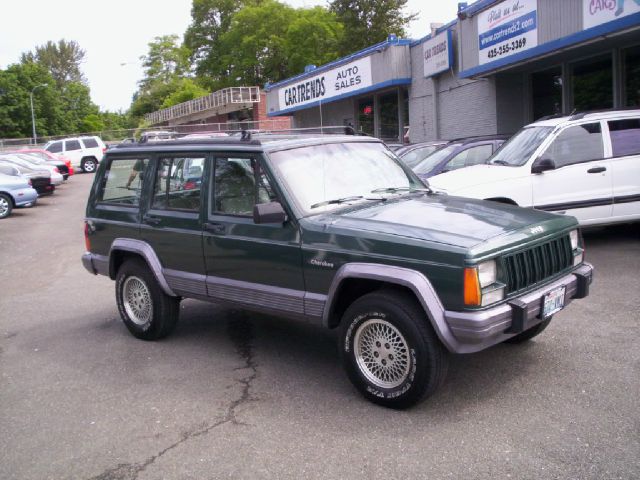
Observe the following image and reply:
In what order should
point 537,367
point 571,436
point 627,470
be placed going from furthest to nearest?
point 537,367 < point 571,436 < point 627,470

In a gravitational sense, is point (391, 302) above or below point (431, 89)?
below

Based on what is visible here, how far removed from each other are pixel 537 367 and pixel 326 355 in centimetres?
173

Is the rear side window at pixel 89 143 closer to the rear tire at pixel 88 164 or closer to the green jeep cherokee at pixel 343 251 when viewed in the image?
the rear tire at pixel 88 164

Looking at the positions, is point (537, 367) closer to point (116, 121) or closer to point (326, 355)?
point (326, 355)

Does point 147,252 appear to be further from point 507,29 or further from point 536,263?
point 507,29

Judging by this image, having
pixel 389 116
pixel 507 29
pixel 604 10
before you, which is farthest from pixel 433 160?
pixel 389 116

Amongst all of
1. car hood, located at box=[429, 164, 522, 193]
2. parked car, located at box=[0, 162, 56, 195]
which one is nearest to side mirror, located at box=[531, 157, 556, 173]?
car hood, located at box=[429, 164, 522, 193]

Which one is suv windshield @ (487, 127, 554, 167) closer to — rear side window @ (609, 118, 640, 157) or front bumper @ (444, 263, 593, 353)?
rear side window @ (609, 118, 640, 157)

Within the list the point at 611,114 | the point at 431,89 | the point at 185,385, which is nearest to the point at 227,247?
the point at 185,385

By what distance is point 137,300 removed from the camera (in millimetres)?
6477

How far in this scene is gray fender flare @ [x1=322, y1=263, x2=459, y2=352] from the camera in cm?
412

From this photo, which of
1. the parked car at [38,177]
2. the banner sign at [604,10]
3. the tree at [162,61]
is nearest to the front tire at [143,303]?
the banner sign at [604,10]

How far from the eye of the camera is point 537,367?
16.6 ft

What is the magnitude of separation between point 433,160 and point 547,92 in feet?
19.4
